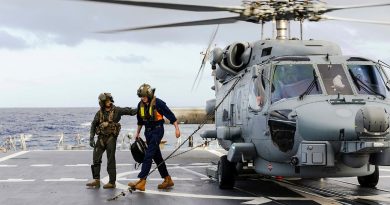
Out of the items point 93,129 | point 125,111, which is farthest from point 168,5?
point 93,129

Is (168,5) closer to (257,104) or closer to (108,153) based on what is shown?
(257,104)

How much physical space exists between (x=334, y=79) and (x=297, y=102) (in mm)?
985

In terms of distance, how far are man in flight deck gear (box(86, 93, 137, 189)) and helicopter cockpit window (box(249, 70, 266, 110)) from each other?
9.17 feet

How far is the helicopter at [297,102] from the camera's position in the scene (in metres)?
8.80

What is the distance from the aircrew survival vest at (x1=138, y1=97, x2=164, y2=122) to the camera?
37.0 feet

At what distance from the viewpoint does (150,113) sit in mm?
11273

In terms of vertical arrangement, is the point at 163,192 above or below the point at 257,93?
below

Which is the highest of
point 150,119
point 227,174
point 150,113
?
point 150,113

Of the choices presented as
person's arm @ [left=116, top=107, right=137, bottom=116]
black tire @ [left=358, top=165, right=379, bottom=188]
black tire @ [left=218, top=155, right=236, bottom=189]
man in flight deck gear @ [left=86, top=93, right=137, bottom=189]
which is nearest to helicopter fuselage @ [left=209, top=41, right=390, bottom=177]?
black tire @ [left=218, top=155, right=236, bottom=189]

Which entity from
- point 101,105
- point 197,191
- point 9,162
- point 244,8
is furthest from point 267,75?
point 9,162

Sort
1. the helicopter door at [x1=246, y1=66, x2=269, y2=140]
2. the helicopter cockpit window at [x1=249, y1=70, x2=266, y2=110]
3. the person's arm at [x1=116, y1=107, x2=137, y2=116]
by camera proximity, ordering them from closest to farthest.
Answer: the helicopter door at [x1=246, y1=66, x2=269, y2=140]
the helicopter cockpit window at [x1=249, y1=70, x2=266, y2=110]
the person's arm at [x1=116, y1=107, x2=137, y2=116]

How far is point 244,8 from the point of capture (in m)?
11.5

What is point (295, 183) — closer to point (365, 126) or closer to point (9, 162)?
point (365, 126)

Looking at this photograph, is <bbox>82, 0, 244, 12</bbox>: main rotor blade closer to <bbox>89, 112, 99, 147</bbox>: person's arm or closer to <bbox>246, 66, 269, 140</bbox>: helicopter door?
<bbox>246, 66, 269, 140</bbox>: helicopter door
